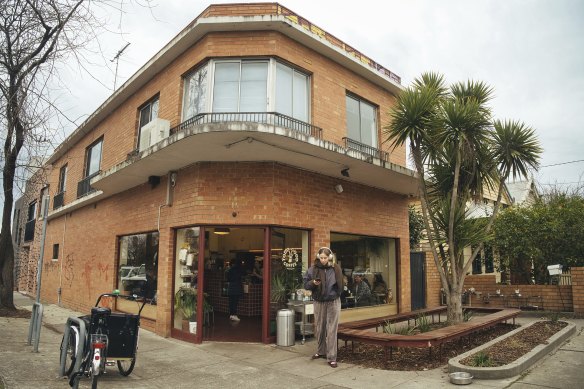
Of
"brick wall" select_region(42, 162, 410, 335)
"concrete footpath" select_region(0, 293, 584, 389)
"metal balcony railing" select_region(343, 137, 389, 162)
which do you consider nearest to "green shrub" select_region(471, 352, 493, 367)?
"concrete footpath" select_region(0, 293, 584, 389)

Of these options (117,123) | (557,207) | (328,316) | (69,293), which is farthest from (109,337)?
(557,207)

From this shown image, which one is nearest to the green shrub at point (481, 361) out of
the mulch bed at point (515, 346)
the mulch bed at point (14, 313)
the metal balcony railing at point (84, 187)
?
the mulch bed at point (515, 346)

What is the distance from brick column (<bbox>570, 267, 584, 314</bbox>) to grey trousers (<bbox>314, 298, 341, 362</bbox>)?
28.1 feet

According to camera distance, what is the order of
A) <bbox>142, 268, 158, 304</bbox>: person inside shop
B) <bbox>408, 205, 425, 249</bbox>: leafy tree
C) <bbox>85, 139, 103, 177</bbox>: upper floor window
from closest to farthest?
<bbox>142, 268, 158, 304</bbox>: person inside shop < <bbox>85, 139, 103, 177</bbox>: upper floor window < <bbox>408, 205, 425, 249</bbox>: leafy tree

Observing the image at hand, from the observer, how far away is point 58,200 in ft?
60.6

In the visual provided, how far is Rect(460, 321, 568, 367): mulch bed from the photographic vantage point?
6.26 metres

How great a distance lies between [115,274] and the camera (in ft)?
40.2

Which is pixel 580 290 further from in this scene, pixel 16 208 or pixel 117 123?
pixel 16 208

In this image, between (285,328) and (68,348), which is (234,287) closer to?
(285,328)

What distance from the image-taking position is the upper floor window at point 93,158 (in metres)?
14.9

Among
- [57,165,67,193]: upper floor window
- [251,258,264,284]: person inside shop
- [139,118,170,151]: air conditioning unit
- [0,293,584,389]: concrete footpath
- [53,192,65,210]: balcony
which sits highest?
[57,165,67,193]: upper floor window

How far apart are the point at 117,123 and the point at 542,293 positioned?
1417 cm

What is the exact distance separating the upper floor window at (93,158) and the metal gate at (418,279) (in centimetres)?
1128

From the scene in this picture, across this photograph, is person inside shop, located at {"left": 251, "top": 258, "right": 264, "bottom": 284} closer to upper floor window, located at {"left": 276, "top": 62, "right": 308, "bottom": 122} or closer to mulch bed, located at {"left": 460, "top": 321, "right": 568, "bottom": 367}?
upper floor window, located at {"left": 276, "top": 62, "right": 308, "bottom": 122}
